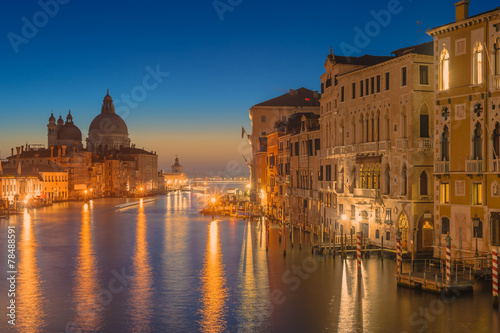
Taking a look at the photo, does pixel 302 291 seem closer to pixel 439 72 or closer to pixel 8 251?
pixel 439 72

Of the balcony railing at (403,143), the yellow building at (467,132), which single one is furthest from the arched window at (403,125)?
the yellow building at (467,132)

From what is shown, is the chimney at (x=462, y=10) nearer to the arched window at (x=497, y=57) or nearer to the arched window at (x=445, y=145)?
the arched window at (x=497, y=57)

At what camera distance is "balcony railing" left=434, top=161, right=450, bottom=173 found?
22688 mm

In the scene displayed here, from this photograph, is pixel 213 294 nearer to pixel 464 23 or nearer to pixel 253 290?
pixel 253 290

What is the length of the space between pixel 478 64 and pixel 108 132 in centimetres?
13096

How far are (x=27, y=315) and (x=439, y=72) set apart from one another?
1662 centimetres

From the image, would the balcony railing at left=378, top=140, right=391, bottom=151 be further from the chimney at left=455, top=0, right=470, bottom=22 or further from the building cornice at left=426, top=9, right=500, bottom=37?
the chimney at left=455, top=0, right=470, bottom=22

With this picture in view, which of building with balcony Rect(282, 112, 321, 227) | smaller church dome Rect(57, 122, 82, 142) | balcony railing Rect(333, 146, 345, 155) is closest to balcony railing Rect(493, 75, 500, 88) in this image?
balcony railing Rect(333, 146, 345, 155)

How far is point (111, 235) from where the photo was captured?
39438 mm

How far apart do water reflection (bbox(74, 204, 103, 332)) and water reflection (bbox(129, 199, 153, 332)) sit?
1.00 meters

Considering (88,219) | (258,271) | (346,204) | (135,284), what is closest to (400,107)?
(346,204)

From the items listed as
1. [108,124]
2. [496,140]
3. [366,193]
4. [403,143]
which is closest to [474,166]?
[496,140]

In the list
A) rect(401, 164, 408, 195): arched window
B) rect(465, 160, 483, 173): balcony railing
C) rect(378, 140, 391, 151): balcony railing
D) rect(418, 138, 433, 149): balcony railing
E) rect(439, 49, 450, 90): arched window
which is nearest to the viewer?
rect(465, 160, 483, 173): balcony railing

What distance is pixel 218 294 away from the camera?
20.0 m
